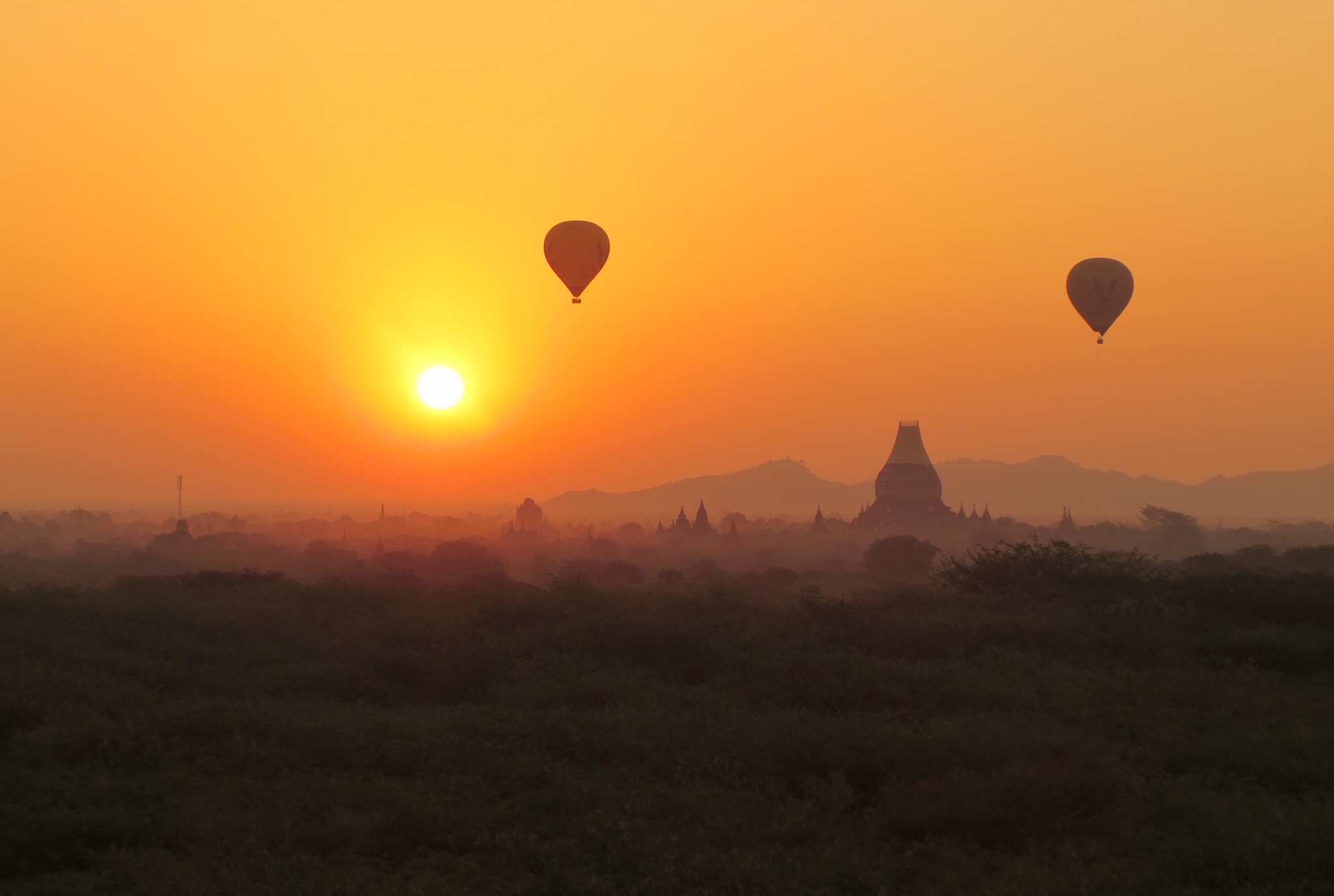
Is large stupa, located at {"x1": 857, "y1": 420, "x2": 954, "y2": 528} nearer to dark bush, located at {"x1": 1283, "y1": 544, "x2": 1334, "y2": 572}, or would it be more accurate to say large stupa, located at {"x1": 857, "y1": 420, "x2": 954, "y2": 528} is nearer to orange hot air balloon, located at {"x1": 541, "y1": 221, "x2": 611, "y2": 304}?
dark bush, located at {"x1": 1283, "y1": 544, "x2": 1334, "y2": 572}

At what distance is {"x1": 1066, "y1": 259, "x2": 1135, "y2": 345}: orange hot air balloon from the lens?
34625 mm

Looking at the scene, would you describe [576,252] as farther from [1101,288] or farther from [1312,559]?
[1312,559]

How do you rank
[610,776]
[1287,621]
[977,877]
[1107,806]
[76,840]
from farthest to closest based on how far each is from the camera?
[1287,621]
[610,776]
[1107,806]
[76,840]
[977,877]

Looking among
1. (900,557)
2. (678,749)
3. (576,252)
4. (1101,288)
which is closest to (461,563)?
(900,557)

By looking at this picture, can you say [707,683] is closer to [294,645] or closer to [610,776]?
[610,776]

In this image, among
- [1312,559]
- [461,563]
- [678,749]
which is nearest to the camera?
[678,749]

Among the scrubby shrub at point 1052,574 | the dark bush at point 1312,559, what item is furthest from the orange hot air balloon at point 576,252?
the dark bush at point 1312,559

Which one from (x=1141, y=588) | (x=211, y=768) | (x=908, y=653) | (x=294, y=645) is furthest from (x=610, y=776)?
(x=1141, y=588)

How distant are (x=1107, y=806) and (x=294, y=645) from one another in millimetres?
Answer: 14970

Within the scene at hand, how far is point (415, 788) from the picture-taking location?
12.1 m

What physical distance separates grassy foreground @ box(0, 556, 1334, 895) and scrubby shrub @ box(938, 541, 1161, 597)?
1218mm

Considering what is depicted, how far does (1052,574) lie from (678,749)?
14.6 meters

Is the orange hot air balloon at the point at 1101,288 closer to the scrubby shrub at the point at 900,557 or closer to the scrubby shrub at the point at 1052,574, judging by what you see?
the scrubby shrub at the point at 1052,574

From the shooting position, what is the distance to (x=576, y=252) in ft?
103
